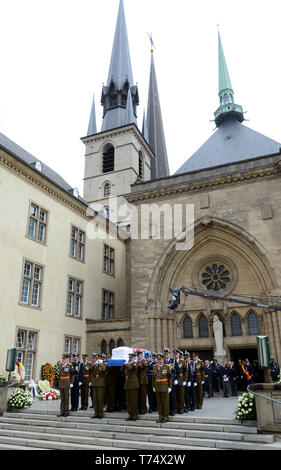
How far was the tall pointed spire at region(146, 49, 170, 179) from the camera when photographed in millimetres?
69938

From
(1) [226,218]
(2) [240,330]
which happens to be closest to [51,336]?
(2) [240,330]

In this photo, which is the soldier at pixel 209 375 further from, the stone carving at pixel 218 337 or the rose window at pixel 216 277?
the rose window at pixel 216 277

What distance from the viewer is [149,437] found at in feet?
27.8

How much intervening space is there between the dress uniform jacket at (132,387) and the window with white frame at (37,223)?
35.6ft

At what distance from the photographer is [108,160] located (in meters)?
47.7

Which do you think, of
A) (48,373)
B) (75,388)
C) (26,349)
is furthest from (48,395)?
(75,388)

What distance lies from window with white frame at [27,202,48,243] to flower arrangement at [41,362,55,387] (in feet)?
20.6

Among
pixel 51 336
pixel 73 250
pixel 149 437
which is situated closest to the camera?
pixel 149 437

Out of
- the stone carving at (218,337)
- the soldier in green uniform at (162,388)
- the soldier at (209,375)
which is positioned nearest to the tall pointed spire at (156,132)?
the stone carving at (218,337)

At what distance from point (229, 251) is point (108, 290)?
29.8 ft

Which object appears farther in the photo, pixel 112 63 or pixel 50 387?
pixel 112 63

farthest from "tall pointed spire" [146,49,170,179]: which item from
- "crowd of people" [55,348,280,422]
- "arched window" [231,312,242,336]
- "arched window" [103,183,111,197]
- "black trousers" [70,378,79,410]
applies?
"black trousers" [70,378,79,410]

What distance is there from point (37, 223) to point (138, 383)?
38.8 ft
